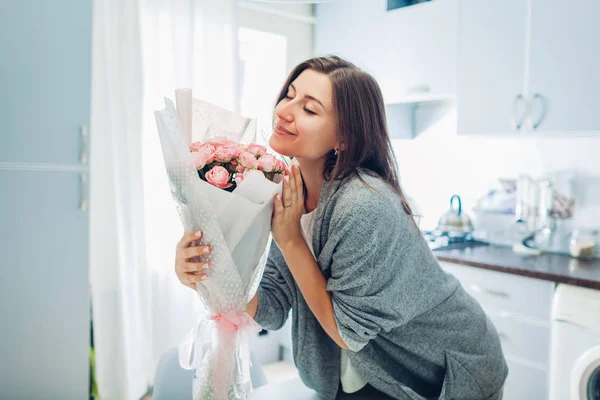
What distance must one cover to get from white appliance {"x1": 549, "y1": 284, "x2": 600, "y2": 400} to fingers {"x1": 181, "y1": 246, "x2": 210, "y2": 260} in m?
1.65

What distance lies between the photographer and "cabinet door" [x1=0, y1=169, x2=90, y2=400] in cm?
205

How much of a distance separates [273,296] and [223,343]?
1.04 feet

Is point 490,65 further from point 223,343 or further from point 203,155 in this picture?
point 223,343

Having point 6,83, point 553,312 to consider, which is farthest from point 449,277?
point 6,83

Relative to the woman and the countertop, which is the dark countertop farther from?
the countertop

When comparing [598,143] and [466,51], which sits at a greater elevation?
[466,51]

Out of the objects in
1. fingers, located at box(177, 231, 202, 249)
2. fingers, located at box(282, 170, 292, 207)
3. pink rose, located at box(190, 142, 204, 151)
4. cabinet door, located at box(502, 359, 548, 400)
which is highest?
pink rose, located at box(190, 142, 204, 151)

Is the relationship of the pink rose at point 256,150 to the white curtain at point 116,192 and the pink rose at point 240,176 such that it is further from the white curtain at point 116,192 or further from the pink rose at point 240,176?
the white curtain at point 116,192

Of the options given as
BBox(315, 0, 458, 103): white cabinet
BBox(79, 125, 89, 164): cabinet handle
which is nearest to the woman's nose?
BBox(79, 125, 89, 164): cabinet handle

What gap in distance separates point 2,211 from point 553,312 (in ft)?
7.43

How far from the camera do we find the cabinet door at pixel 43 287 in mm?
2047

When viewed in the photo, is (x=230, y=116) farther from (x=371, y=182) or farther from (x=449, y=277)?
(x=449, y=277)

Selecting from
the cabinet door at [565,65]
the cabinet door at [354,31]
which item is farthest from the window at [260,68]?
the cabinet door at [565,65]

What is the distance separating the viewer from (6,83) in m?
1.99
